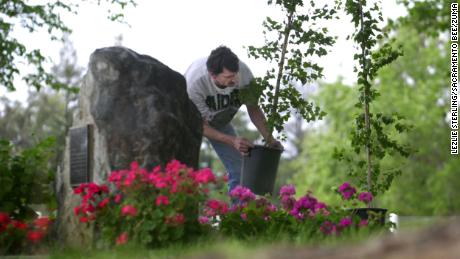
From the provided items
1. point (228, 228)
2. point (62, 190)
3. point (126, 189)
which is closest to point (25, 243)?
point (62, 190)

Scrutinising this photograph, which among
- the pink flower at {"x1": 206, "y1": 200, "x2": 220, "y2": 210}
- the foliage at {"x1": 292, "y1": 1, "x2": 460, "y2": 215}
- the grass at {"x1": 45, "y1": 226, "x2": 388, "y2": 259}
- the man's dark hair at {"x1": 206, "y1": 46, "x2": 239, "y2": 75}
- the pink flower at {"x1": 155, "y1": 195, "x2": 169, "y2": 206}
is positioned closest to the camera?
the grass at {"x1": 45, "y1": 226, "x2": 388, "y2": 259}

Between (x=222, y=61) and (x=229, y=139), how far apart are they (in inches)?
34.3

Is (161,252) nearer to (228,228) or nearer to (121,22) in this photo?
(228,228)

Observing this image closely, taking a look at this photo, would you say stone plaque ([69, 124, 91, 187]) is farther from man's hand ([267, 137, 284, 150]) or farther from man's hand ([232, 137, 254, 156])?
man's hand ([267, 137, 284, 150])

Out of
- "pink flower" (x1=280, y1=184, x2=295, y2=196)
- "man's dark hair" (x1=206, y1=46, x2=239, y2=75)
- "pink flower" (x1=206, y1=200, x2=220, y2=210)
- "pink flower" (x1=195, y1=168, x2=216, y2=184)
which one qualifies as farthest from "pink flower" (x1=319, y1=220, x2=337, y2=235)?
"man's dark hair" (x1=206, y1=46, x2=239, y2=75)

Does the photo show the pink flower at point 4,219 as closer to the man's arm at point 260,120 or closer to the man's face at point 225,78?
the man's face at point 225,78

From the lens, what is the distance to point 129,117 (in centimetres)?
637

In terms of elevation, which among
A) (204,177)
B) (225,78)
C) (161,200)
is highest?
(225,78)

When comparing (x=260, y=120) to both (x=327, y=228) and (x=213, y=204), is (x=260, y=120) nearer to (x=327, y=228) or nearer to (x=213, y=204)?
(x=213, y=204)

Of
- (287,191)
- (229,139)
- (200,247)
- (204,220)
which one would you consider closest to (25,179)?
(204,220)

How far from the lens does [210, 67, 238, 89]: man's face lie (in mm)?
7570

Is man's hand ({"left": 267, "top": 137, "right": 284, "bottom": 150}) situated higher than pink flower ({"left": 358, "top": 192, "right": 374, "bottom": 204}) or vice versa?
man's hand ({"left": 267, "top": 137, "right": 284, "bottom": 150})

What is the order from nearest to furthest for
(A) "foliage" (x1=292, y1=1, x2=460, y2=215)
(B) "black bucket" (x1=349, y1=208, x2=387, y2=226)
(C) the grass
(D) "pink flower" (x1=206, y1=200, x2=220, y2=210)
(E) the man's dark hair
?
1. (C) the grass
2. (D) "pink flower" (x1=206, y1=200, x2=220, y2=210)
3. (B) "black bucket" (x1=349, y1=208, x2=387, y2=226)
4. (E) the man's dark hair
5. (A) "foliage" (x1=292, y1=1, x2=460, y2=215)

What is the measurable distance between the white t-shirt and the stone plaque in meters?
1.46
